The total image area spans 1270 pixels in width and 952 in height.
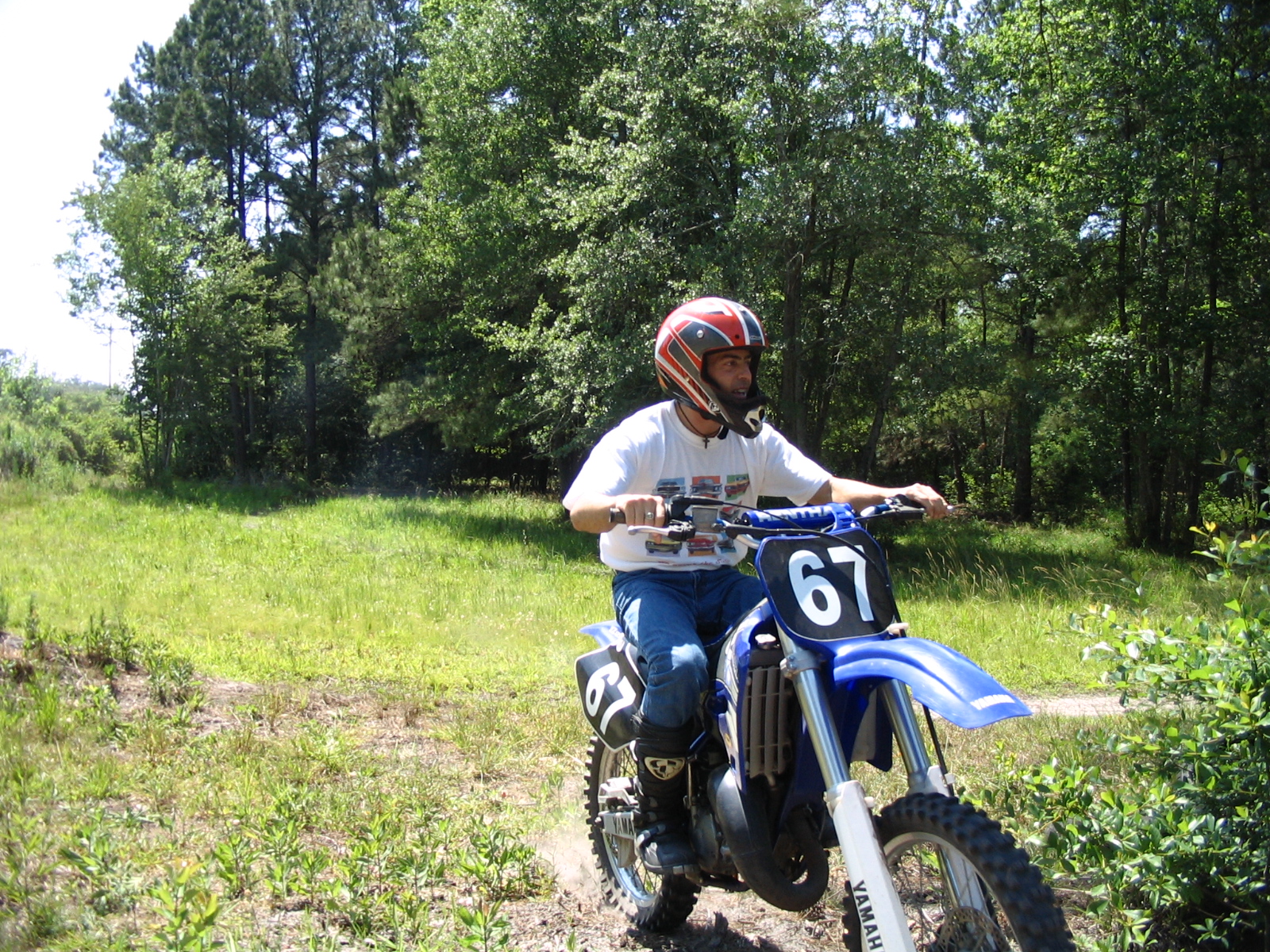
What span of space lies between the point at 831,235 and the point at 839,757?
1451 cm

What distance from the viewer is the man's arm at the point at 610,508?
9.46ft

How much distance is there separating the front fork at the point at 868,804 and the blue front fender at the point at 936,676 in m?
0.10

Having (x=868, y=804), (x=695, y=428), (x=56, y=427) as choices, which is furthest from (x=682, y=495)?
(x=56, y=427)

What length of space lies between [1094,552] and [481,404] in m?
14.1

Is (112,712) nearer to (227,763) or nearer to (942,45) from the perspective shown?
(227,763)

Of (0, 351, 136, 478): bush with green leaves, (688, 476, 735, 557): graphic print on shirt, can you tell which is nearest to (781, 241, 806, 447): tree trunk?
(688, 476, 735, 557): graphic print on shirt

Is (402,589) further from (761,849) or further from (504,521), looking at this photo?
(504,521)

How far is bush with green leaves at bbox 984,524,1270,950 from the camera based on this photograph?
310cm

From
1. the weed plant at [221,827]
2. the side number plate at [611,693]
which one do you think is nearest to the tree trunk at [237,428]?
the weed plant at [221,827]

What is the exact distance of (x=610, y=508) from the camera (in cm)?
302

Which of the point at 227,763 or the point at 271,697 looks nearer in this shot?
the point at 227,763

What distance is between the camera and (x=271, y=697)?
6414 millimetres

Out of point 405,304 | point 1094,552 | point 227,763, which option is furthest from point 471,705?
point 405,304

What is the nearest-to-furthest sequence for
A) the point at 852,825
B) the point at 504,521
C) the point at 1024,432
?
the point at 852,825
the point at 504,521
the point at 1024,432
